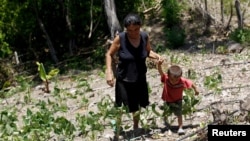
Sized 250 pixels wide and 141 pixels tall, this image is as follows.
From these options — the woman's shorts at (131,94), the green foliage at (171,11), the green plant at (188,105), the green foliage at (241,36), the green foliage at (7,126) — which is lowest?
the green foliage at (7,126)

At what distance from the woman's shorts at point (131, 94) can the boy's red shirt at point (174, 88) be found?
0.24 metres

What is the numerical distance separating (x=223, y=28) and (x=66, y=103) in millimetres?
6339

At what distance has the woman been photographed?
5078mm

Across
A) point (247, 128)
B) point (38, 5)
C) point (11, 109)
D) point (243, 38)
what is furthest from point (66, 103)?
point (38, 5)

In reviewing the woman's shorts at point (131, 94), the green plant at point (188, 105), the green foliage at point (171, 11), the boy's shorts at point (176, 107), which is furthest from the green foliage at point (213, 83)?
the green foliage at point (171, 11)

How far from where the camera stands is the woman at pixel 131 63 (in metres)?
5.08

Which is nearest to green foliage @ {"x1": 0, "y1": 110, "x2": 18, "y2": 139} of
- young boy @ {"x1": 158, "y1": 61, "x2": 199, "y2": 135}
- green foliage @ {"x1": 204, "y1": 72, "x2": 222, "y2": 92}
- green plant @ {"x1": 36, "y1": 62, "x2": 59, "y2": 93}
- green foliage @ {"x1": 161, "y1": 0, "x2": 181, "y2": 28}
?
young boy @ {"x1": 158, "y1": 61, "x2": 199, "y2": 135}

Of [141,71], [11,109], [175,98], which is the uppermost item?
[141,71]

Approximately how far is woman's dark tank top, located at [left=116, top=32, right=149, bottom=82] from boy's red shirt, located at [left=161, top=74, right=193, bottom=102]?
334 millimetres

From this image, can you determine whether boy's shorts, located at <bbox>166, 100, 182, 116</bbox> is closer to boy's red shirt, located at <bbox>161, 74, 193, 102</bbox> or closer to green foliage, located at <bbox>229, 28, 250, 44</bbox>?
boy's red shirt, located at <bbox>161, 74, 193, 102</bbox>

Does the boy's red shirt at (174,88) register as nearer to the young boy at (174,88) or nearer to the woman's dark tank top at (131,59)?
the young boy at (174,88)

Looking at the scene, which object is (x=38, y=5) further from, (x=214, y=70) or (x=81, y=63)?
(x=214, y=70)

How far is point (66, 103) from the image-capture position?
804 cm

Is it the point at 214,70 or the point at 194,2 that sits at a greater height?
the point at 194,2
